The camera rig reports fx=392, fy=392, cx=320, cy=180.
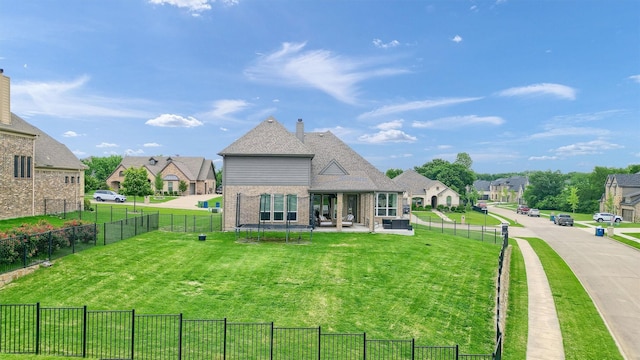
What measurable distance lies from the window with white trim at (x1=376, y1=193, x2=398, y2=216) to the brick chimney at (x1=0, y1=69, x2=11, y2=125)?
97.1 feet

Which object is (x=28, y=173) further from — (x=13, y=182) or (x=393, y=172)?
(x=393, y=172)

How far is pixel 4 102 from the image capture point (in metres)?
29.0

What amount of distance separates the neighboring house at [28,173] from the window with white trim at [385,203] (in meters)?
27.3

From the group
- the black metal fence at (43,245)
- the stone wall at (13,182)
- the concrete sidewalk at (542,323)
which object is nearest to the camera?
the concrete sidewalk at (542,323)

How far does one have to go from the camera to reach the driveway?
51.9 feet

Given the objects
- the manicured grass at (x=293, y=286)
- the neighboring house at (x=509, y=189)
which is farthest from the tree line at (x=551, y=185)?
the manicured grass at (x=293, y=286)

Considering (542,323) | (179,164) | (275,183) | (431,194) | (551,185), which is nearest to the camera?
(542,323)

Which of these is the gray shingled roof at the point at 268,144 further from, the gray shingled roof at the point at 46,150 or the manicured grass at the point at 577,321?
the manicured grass at the point at 577,321

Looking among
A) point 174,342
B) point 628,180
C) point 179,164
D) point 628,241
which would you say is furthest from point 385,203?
point 628,180

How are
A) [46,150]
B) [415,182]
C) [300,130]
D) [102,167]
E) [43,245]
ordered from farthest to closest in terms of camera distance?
[102,167], [415,182], [46,150], [300,130], [43,245]

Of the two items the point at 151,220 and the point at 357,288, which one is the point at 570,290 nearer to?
the point at 357,288

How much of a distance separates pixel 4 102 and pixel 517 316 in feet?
118

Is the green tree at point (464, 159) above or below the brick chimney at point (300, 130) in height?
above

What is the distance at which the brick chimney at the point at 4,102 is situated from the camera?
28.7 metres
